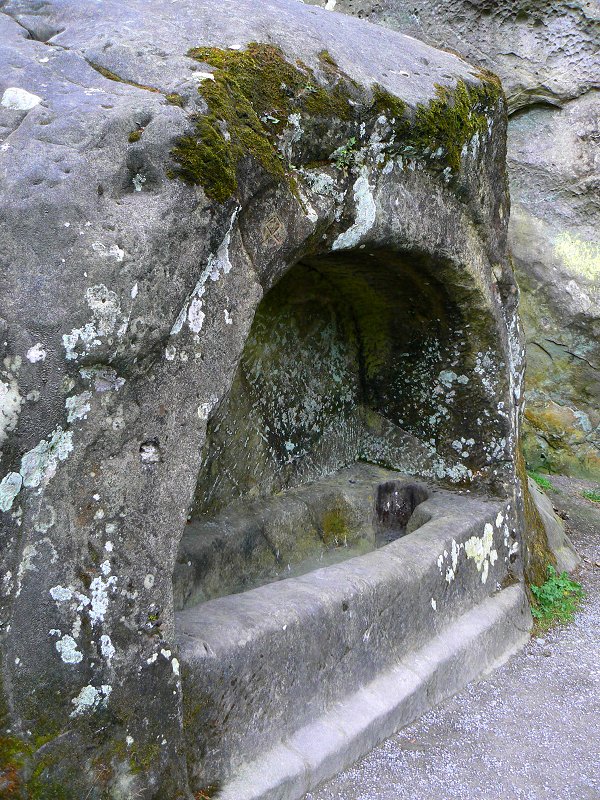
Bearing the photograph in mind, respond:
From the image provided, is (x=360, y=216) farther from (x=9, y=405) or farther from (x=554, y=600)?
(x=554, y=600)

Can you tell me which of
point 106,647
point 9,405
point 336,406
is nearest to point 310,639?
point 106,647

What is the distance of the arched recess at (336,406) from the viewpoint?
115 inches

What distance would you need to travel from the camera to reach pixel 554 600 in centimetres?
335

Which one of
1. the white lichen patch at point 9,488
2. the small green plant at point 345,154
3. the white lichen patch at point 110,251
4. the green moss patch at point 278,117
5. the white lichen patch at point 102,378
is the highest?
the green moss patch at point 278,117

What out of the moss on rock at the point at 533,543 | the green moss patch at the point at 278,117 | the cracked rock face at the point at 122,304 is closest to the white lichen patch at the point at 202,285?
the cracked rock face at the point at 122,304

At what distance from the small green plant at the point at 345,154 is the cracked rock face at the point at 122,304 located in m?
0.03

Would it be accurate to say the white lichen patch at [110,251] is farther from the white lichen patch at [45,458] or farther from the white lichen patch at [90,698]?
the white lichen patch at [90,698]

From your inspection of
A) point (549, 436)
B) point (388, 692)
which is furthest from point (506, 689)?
point (549, 436)

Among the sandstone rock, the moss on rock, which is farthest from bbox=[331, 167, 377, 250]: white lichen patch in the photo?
the sandstone rock

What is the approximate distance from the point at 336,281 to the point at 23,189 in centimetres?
179

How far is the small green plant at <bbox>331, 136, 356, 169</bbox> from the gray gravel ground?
163 centimetres

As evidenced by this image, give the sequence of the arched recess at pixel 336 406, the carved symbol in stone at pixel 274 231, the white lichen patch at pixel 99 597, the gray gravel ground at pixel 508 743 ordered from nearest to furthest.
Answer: the white lichen patch at pixel 99 597, the carved symbol in stone at pixel 274 231, the gray gravel ground at pixel 508 743, the arched recess at pixel 336 406

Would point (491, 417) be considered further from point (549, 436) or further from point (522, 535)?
point (549, 436)

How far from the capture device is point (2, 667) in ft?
4.87
